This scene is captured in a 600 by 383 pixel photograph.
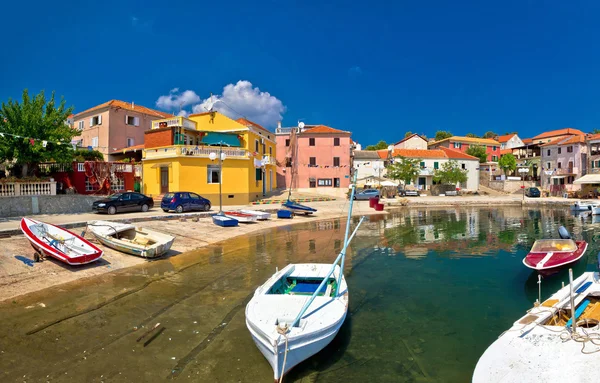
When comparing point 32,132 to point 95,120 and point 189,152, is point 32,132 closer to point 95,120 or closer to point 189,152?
point 189,152

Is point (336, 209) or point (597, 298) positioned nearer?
point (597, 298)

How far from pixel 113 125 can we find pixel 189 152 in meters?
17.6

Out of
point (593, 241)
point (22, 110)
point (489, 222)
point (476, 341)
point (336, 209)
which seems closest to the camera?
point (476, 341)

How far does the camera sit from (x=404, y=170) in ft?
188

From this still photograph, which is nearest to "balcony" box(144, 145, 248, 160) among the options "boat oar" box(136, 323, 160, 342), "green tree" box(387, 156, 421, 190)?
"boat oar" box(136, 323, 160, 342)

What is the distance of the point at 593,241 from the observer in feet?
70.0

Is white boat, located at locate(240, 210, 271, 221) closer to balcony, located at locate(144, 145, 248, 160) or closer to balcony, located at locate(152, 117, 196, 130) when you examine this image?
balcony, located at locate(144, 145, 248, 160)

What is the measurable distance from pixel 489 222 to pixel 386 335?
25883 mm

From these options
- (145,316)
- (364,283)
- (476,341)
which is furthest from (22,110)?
(476,341)

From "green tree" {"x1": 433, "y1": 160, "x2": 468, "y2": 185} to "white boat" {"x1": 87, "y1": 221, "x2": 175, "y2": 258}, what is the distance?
176 ft

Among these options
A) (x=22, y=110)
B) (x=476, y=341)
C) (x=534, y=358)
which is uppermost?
(x=22, y=110)

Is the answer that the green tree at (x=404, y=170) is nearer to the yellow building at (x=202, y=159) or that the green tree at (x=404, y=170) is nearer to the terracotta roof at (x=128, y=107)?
the yellow building at (x=202, y=159)

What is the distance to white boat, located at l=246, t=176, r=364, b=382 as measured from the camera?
249 inches

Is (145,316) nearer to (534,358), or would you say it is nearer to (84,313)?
(84,313)
